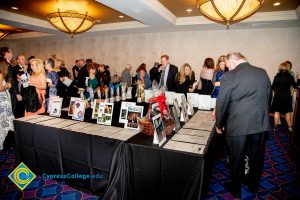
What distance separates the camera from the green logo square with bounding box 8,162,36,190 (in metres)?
2.40

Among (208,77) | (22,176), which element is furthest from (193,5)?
(22,176)

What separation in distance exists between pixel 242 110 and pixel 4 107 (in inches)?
135

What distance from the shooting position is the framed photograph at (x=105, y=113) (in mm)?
2320

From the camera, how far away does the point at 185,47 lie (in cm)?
759

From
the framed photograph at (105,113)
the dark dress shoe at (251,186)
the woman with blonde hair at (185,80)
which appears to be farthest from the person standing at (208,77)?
the framed photograph at (105,113)

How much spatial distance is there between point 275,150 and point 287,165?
58 centimetres

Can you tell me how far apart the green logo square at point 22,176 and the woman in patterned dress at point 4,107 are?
3.48 ft

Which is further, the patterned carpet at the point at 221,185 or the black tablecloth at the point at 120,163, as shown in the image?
the patterned carpet at the point at 221,185

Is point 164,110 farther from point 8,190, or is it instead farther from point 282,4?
point 282,4

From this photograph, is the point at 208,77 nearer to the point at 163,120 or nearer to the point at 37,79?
the point at 163,120

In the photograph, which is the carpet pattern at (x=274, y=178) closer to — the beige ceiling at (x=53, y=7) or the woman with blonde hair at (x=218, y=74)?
the woman with blonde hair at (x=218, y=74)

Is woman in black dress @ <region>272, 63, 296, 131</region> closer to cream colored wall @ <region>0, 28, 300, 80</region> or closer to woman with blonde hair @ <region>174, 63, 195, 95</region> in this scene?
woman with blonde hair @ <region>174, 63, 195, 95</region>

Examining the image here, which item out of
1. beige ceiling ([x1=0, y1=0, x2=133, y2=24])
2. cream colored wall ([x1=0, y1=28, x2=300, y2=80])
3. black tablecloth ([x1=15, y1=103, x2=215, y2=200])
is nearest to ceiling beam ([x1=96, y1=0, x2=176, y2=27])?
beige ceiling ([x1=0, y1=0, x2=133, y2=24])

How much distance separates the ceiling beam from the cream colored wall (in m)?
1.95
